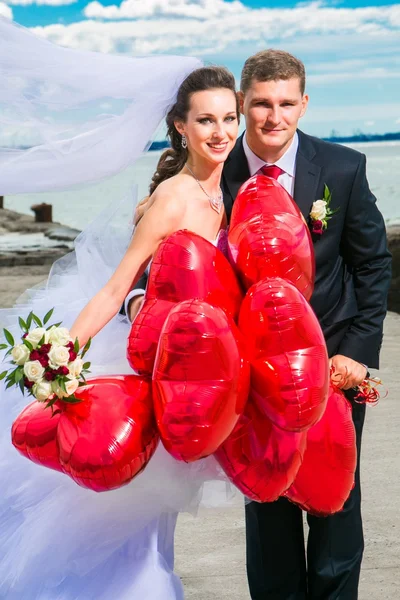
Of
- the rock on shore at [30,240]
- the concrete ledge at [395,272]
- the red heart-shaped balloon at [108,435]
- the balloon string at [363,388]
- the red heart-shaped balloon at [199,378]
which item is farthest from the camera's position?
the rock on shore at [30,240]

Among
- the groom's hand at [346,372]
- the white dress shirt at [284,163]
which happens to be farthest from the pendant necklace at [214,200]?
the groom's hand at [346,372]

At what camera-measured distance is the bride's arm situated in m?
2.69

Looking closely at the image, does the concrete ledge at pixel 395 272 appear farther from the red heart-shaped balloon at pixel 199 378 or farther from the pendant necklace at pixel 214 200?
the red heart-shaped balloon at pixel 199 378

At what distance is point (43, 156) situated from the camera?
9.55ft

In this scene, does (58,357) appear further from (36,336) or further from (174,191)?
(174,191)

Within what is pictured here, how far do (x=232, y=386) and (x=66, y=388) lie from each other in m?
0.45

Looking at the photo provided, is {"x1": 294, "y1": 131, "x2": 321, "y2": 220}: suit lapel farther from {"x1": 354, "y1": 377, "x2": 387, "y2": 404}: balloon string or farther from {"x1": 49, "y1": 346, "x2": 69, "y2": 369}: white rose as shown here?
{"x1": 49, "y1": 346, "x2": 69, "y2": 369}: white rose

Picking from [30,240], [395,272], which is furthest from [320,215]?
[30,240]

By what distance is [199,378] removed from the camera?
2230 millimetres

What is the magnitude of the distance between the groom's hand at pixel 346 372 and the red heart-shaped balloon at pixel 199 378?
2.08 ft

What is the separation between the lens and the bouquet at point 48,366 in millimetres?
2410

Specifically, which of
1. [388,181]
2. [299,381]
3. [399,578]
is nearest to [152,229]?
[299,381]

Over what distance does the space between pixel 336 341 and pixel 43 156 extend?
3.40 ft

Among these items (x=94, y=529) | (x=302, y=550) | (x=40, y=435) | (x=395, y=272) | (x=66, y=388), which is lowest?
(x=395, y=272)
